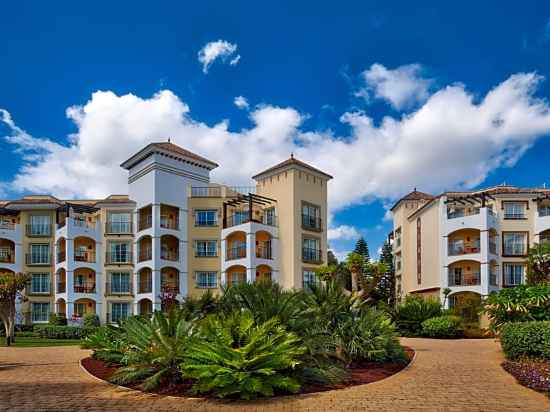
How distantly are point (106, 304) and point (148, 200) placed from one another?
8.96 metres

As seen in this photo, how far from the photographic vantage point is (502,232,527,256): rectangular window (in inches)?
1542

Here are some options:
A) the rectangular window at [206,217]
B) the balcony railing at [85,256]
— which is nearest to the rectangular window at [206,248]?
the rectangular window at [206,217]

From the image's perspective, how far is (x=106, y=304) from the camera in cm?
3841

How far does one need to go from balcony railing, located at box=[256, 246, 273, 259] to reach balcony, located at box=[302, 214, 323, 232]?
309 cm

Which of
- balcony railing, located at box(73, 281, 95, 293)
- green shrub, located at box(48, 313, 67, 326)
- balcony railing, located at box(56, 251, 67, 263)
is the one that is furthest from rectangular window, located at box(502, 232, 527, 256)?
balcony railing, located at box(56, 251, 67, 263)

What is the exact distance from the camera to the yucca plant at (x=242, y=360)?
29.2 ft

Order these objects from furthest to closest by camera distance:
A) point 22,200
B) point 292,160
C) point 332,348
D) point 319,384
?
1. point 22,200
2. point 292,160
3. point 332,348
4. point 319,384

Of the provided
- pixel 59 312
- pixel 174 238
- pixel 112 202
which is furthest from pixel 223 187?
pixel 59 312

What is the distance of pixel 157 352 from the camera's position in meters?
10.2

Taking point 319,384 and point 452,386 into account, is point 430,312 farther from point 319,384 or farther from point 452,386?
point 319,384

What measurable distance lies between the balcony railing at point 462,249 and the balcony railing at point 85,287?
28.2 m

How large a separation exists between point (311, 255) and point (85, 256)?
17.7m

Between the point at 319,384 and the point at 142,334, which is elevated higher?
the point at 142,334

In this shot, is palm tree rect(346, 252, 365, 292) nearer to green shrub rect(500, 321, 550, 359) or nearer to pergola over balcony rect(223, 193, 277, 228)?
green shrub rect(500, 321, 550, 359)
